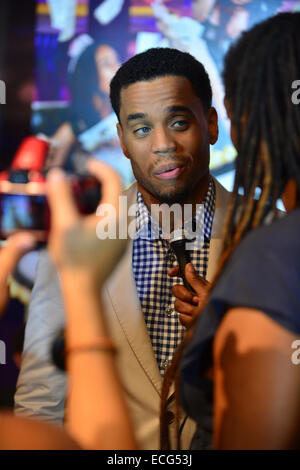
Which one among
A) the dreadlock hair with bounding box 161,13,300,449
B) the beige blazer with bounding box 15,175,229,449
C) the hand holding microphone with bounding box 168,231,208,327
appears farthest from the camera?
the beige blazer with bounding box 15,175,229,449

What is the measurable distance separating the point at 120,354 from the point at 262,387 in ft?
2.50

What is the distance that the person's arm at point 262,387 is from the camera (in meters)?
0.59

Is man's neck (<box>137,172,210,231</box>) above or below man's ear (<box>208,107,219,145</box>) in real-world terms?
below

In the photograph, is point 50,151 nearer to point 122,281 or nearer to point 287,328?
point 122,281

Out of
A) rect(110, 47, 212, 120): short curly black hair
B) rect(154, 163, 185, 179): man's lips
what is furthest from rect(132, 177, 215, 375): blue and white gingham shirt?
rect(110, 47, 212, 120): short curly black hair

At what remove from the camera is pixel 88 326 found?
0.54 m

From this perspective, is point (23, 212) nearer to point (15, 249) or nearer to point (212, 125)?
point (212, 125)

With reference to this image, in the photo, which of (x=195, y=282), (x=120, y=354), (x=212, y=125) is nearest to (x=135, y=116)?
(x=212, y=125)

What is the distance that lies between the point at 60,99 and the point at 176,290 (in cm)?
170

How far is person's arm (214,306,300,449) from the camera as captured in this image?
0.59 m

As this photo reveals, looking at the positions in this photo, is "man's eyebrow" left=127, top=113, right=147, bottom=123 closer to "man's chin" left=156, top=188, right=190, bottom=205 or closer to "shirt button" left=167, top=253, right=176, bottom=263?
"man's chin" left=156, top=188, right=190, bottom=205

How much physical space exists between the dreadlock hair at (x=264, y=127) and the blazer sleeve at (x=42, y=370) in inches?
26.5

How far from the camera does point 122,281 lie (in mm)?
1412

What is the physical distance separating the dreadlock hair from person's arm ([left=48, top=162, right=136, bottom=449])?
203 millimetres
